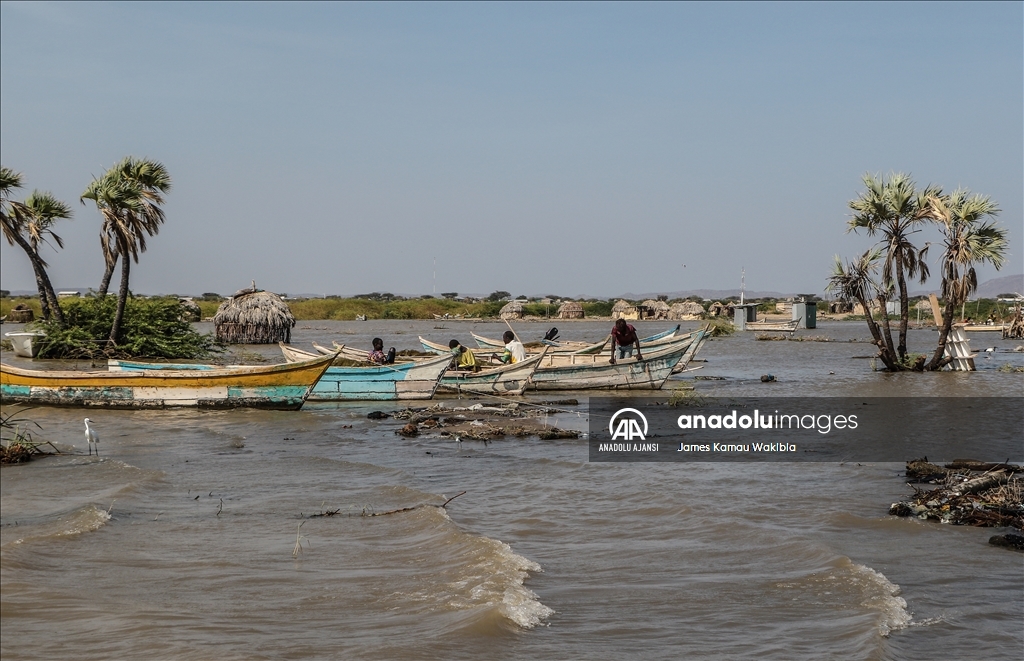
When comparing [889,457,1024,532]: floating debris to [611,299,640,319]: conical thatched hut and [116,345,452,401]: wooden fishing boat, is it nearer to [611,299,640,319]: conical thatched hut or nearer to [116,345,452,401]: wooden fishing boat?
[116,345,452,401]: wooden fishing boat

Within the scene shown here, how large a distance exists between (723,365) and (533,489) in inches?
851

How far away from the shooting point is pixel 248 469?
38.2 feet

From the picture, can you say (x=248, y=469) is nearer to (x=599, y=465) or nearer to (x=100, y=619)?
(x=599, y=465)

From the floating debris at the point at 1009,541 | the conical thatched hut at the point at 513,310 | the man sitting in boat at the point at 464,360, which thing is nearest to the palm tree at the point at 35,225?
the man sitting in boat at the point at 464,360

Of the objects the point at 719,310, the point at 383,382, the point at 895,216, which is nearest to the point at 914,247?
the point at 895,216

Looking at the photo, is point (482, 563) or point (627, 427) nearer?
point (482, 563)

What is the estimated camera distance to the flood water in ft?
19.6

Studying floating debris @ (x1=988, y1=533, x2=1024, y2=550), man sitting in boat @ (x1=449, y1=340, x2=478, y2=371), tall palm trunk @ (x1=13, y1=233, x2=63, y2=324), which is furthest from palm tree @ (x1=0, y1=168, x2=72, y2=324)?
floating debris @ (x1=988, y1=533, x2=1024, y2=550)

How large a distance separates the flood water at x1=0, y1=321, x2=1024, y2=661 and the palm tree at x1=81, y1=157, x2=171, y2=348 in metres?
13.3

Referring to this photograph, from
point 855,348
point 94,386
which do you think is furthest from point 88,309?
point 855,348

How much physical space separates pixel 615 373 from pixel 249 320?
61.9 ft

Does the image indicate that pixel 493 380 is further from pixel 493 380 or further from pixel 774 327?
pixel 774 327

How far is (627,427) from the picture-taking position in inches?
620

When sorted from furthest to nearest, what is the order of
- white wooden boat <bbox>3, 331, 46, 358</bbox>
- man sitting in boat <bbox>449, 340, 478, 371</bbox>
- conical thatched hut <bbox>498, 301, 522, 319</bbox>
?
conical thatched hut <bbox>498, 301, 522, 319</bbox>
white wooden boat <bbox>3, 331, 46, 358</bbox>
man sitting in boat <bbox>449, 340, 478, 371</bbox>
